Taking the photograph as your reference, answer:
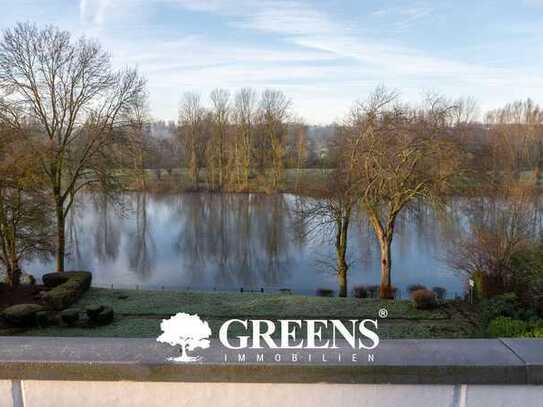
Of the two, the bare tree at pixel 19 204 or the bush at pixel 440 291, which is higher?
the bare tree at pixel 19 204

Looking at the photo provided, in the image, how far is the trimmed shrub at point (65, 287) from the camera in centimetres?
1177

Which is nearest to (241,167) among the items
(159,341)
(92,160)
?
(92,160)

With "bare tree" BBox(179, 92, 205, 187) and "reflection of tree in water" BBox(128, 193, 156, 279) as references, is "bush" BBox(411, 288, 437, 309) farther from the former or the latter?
"bare tree" BBox(179, 92, 205, 187)

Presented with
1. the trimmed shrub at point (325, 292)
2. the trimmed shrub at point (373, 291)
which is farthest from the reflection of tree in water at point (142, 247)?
the trimmed shrub at point (373, 291)

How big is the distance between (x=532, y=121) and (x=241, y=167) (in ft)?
76.6

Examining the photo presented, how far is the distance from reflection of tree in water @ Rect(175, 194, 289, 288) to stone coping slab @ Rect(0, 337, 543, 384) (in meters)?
15.4

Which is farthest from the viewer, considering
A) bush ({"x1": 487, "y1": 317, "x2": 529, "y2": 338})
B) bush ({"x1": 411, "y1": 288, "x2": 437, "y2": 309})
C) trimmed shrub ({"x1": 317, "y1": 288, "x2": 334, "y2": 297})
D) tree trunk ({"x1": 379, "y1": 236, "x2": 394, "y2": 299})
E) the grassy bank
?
trimmed shrub ({"x1": 317, "y1": 288, "x2": 334, "y2": 297})

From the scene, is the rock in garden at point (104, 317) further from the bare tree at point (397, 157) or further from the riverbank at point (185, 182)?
the riverbank at point (185, 182)

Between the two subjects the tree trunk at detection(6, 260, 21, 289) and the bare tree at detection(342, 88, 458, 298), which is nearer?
the bare tree at detection(342, 88, 458, 298)

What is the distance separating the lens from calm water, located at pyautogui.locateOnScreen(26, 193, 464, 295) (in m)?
17.3

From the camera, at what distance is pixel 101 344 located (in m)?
1.88

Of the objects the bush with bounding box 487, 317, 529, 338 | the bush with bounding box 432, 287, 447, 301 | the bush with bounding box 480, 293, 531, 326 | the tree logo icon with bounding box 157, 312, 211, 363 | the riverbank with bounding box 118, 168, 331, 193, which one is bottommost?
the bush with bounding box 432, 287, 447, 301

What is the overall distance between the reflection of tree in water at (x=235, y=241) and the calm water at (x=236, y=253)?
0.15 feet

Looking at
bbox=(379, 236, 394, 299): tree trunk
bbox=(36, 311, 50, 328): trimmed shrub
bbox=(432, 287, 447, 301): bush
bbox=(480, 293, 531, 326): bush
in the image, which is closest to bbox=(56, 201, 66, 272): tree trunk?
bbox=(36, 311, 50, 328): trimmed shrub
